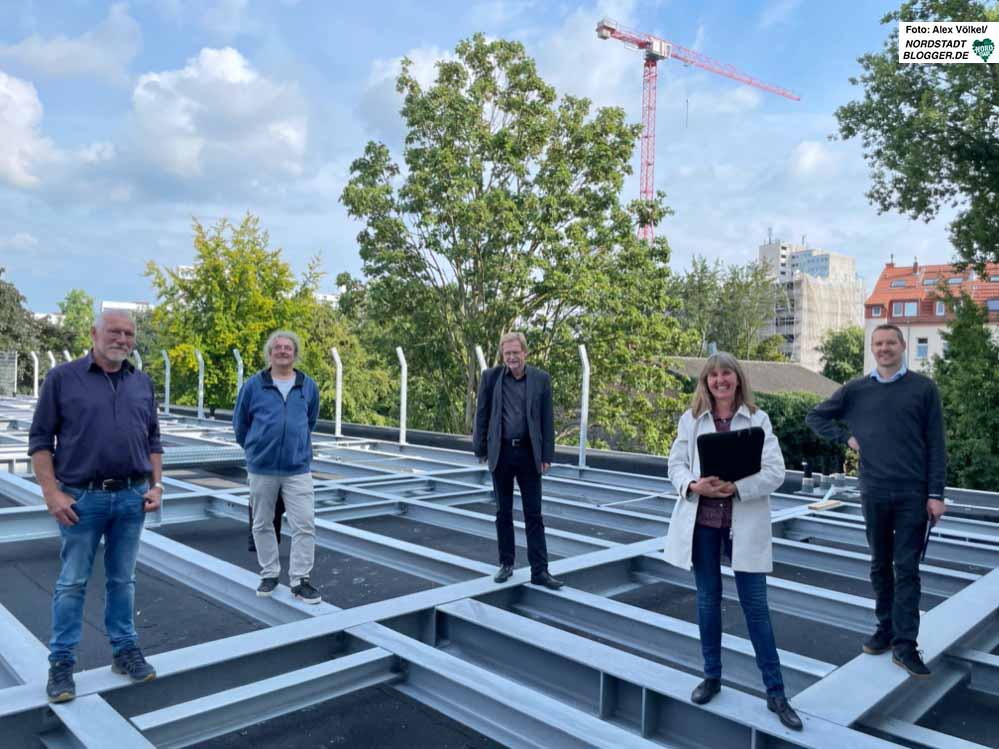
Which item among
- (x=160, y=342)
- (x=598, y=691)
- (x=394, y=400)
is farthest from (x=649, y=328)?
(x=598, y=691)

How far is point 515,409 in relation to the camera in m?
4.74

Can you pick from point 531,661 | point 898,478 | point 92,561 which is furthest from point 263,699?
point 898,478

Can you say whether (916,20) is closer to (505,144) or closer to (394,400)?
(505,144)

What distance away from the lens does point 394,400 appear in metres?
33.6

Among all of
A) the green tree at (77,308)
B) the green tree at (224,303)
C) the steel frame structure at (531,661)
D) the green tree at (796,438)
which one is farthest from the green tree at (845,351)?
the green tree at (77,308)

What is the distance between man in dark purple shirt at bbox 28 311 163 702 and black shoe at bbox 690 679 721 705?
2185 mm

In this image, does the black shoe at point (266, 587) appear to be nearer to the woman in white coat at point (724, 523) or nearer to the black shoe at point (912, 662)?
the woman in white coat at point (724, 523)

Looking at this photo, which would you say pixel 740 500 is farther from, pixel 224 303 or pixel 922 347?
pixel 922 347

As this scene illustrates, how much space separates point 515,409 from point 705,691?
2.08 meters

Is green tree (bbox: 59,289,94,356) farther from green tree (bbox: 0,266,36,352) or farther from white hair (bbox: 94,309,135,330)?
white hair (bbox: 94,309,135,330)

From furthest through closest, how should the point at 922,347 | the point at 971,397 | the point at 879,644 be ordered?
the point at 922,347
the point at 971,397
the point at 879,644

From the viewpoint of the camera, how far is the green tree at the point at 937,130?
52.0ft

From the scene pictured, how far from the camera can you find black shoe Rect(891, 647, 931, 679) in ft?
11.4

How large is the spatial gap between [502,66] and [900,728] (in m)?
21.8
